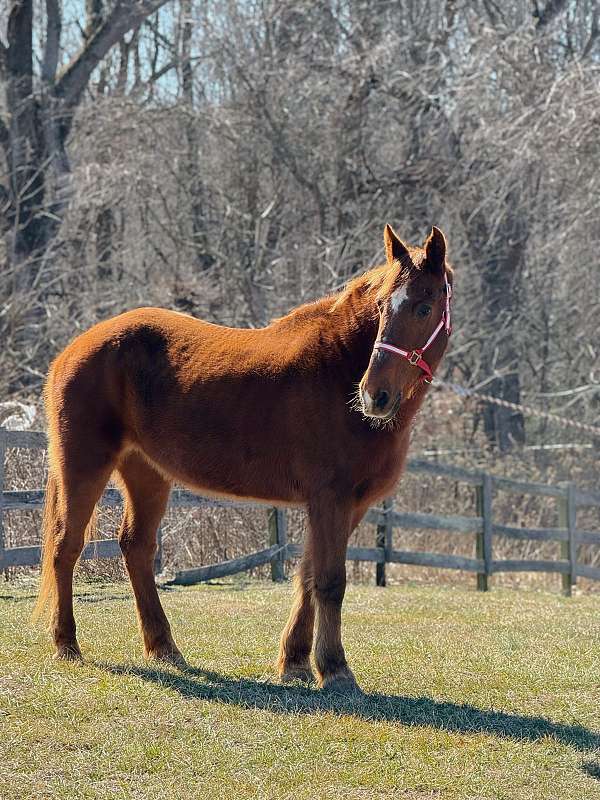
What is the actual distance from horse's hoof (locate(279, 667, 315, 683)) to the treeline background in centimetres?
1229

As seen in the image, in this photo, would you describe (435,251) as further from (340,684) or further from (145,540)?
(145,540)

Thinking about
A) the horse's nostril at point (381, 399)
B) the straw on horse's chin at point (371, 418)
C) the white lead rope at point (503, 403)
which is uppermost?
the horse's nostril at point (381, 399)

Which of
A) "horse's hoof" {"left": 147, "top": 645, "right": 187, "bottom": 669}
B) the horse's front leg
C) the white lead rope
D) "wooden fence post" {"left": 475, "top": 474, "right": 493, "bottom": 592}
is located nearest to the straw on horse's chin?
the horse's front leg

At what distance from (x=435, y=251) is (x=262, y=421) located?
1325 millimetres

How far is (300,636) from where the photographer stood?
6070mm

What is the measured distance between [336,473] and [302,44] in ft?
55.4

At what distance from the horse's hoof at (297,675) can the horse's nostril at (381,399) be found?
1.68 meters

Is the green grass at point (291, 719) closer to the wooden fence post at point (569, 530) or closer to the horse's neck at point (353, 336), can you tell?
Result: the horse's neck at point (353, 336)

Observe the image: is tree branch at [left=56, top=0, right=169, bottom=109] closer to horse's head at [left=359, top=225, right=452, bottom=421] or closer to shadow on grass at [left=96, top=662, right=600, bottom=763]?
horse's head at [left=359, top=225, right=452, bottom=421]

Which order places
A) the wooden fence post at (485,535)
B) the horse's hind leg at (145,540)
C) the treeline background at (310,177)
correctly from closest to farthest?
the horse's hind leg at (145,540), the wooden fence post at (485,535), the treeline background at (310,177)

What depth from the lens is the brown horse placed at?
560 centimetres

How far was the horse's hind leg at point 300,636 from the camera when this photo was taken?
19.8 feet

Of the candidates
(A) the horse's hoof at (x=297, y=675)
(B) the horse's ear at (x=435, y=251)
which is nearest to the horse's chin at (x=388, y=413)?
(B) the horse's ear at (x=435, y=251)

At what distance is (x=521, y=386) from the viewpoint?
2400 centimetres
